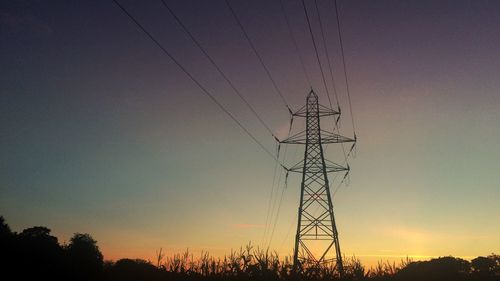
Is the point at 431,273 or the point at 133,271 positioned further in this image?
the point at 431,273

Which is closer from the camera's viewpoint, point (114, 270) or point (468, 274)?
point (114, 270)

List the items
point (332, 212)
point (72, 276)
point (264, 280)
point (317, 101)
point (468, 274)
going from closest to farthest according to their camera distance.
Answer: point (264, 280) → point (468, 274) → point (72, 276) → point (332, 212) → point (317, 101)

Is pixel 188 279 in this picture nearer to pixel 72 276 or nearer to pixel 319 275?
pixel 319 275

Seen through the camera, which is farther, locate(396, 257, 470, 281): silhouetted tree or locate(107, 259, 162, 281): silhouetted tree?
locate(396, 257, 470, 281): silhouetted tree

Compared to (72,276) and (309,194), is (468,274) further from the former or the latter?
(309,194)

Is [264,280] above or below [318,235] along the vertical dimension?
below

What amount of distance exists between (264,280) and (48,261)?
42.5 ft

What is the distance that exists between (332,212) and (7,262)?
64.4 ft

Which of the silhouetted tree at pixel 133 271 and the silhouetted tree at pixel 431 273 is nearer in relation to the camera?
the silhouetted tree at pixel 133 271

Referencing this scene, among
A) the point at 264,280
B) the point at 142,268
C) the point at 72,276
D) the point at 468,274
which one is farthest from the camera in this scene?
the point at 72,276

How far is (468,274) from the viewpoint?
42.1 feet

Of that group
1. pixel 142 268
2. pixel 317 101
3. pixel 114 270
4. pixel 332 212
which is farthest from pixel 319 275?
pixel 317 101

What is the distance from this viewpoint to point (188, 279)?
33.2 feet

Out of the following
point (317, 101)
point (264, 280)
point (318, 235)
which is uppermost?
point (317, 101)
